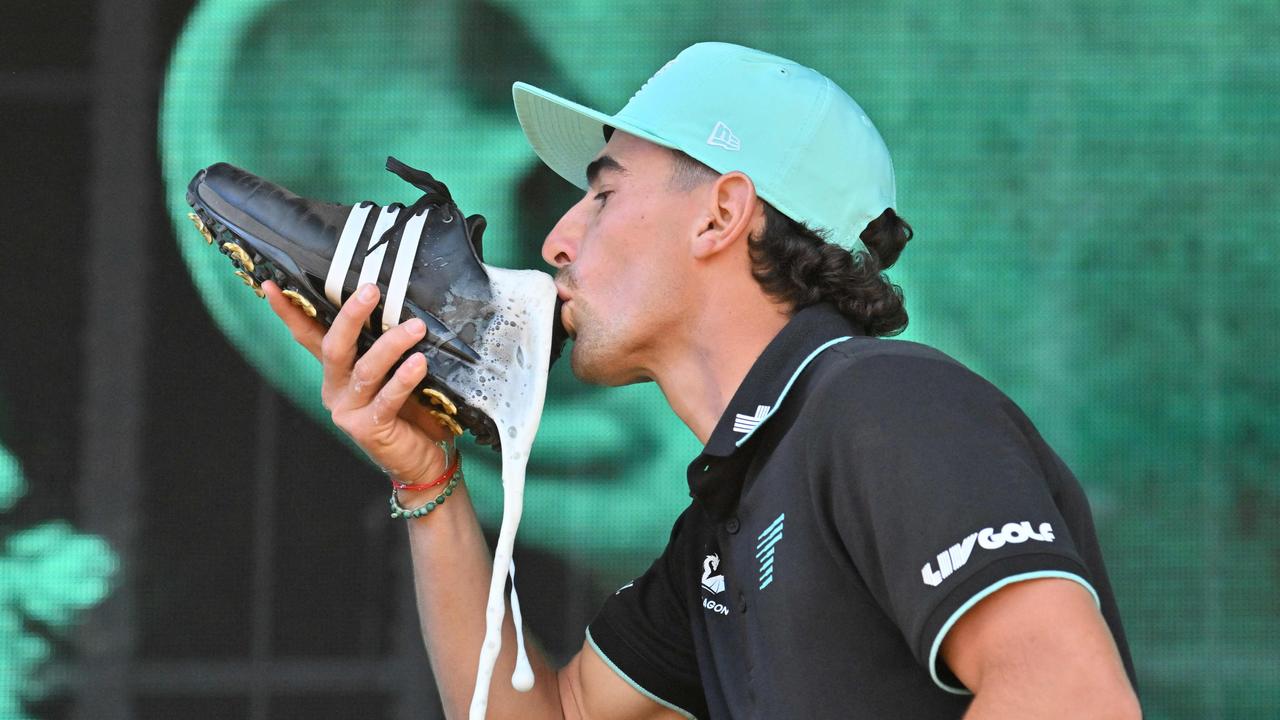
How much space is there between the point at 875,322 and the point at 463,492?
587 mm

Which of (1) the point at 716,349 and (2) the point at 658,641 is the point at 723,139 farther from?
(2) the point at 658,641

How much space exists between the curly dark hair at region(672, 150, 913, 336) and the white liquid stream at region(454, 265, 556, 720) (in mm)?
236

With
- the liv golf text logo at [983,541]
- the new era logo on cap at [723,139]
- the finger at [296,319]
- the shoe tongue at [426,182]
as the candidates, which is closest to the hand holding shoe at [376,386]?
the finger at [296,319]

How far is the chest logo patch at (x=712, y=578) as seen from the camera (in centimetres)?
165

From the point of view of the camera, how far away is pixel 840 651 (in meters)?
1.39

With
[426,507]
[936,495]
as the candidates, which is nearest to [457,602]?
[426,507]

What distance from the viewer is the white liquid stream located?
1.73 meters

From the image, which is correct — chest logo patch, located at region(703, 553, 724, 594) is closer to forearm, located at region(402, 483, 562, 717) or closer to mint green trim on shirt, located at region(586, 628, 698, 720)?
mint green trim on shirt, located at region(586, 628, 698, 720)

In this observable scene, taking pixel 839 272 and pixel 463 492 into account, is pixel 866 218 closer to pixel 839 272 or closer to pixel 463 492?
pixel 839 272

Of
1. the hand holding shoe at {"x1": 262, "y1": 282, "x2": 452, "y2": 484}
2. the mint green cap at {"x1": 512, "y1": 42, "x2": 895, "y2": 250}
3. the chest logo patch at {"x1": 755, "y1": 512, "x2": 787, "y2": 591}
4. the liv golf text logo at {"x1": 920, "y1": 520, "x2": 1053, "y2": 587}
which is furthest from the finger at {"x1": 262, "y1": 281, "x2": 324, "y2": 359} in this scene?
the liv golf text logo at {"x1": 920, "y1": 520, "x2": 1053, "y2": 587}

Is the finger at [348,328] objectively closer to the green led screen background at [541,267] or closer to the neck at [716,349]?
the neck at [716,349]

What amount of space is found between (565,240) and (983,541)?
31.7 inches

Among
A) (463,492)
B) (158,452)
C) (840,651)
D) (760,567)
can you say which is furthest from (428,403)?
(158,452)

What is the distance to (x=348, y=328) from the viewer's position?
1.69m
